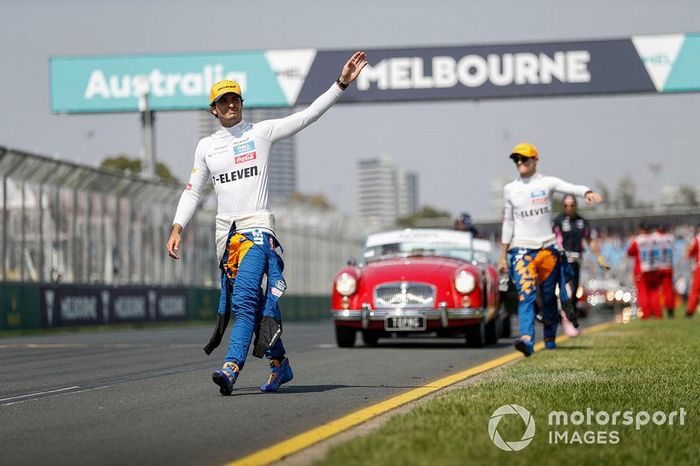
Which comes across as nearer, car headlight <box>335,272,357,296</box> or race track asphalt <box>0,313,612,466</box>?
race track asphalt <box>0,313,612,466</box>

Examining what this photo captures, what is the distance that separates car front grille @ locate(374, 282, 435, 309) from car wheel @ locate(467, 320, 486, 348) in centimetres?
63

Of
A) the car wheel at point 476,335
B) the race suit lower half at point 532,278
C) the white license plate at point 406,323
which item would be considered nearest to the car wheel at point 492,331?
the car wheel at point 476,335

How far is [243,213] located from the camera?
8961mm

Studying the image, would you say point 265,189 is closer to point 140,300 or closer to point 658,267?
point 658,267

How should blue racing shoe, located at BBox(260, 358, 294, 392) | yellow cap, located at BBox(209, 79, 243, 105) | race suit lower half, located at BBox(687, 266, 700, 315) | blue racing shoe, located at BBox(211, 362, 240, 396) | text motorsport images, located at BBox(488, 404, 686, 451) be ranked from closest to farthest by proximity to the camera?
text motorsport images, located at BBox(488, 404, 686, 451)
blue racing shoe, located at BBox(211, 362, 240, 396)
yellow cap, located at BBox(209, 79, 243, 105)
blue racing shoe, located at BBox(260, 358, 294, 392)
race suit lower half, located at BBox(687, 266, 700, 315)

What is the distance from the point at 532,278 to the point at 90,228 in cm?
1877

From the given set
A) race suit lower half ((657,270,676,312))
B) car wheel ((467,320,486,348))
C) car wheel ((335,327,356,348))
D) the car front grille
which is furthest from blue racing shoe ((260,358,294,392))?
race suit lower half ((657,270,676,312))

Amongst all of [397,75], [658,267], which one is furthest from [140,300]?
[658,267]

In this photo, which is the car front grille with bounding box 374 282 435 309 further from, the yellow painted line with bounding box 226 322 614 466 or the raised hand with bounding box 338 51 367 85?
the raised hand with bounding box 338 51 367 85

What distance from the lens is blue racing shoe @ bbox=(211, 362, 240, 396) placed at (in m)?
8.66

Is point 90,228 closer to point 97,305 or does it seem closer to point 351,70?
point 97,305

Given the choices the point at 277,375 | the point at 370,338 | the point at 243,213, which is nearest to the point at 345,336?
the point at 370,338

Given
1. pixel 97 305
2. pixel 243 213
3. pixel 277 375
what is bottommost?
pixel 277 375

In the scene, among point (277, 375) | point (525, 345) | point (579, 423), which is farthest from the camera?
point (525, 345)
